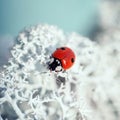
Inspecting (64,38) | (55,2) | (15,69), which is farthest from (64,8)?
(15,69)

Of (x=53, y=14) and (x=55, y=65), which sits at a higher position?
(x=53, y=14)

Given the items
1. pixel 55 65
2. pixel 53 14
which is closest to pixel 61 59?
pixel 55 65

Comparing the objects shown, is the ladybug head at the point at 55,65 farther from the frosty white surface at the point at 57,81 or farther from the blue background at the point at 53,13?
the blue background at the point at 53,13

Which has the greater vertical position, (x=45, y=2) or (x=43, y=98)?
(x=45, y=2)

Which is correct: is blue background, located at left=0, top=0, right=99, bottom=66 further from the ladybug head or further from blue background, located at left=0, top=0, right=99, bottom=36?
the ladybug head

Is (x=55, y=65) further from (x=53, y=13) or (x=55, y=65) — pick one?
(x=53, y=13)

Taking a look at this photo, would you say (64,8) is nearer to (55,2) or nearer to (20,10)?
(55,2)

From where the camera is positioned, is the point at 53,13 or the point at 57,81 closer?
the point at 57,81
